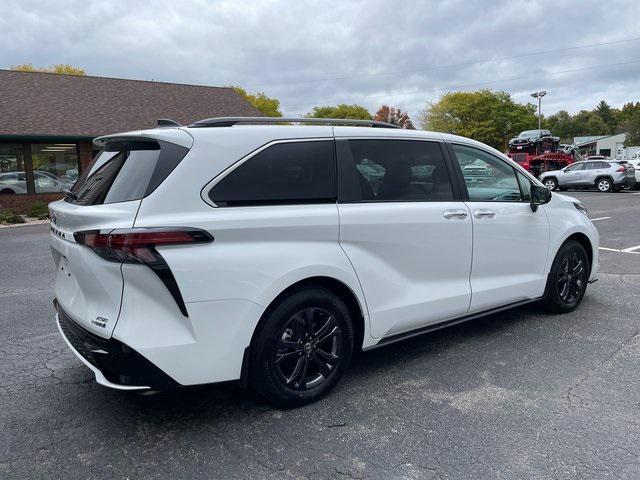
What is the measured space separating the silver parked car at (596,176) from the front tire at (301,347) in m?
24.5

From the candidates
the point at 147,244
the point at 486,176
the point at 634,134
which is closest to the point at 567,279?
the point at 486,176

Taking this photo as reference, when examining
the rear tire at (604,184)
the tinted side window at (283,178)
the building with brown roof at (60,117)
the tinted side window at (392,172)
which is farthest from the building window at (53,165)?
the rear tire at (604,184)

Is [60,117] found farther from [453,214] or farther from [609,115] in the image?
[609,115]

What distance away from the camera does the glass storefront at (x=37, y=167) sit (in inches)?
786

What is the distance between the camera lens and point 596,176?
24938 mm

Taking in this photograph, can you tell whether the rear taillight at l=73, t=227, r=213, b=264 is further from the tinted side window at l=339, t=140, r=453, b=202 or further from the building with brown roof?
the building with brown roof

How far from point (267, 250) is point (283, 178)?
0.50m

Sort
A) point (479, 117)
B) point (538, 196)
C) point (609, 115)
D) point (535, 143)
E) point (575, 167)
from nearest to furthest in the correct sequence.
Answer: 1. point (538, 196)
2. point (575, 167)
3. point (535, 143)
4. point (479, 117)
5. point (609, 115)

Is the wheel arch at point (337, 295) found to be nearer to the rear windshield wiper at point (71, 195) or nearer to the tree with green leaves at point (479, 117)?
the rear windshield wiper at point (71, 195)

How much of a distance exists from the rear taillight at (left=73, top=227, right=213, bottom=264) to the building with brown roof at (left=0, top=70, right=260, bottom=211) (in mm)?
19524

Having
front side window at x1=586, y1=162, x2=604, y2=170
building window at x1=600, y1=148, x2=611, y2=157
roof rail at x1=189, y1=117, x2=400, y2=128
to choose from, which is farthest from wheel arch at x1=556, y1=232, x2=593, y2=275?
building window at x1=600, y1=148, x2=611, y2=157

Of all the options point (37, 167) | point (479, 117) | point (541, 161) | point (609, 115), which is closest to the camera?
point (37, 167)

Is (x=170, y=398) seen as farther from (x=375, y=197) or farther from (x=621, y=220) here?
(x=621, y=220)

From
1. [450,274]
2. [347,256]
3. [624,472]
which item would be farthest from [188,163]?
[624,472]
